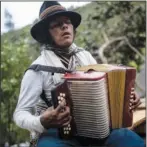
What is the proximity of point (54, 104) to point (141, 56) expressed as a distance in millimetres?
2046

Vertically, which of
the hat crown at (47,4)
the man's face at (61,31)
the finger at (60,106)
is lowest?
the finger at (60,106)

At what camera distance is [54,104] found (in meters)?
1.54

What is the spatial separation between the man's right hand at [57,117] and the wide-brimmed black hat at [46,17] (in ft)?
1.21

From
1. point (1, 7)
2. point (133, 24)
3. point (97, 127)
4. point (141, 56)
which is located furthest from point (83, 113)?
point (133, 24)

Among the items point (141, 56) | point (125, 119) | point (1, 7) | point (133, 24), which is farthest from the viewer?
point (133, 24)

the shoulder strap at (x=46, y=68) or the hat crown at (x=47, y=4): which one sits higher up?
the hat crown at (x=47, y=4)

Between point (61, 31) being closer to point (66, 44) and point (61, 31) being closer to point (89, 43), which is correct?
point (66, 44)

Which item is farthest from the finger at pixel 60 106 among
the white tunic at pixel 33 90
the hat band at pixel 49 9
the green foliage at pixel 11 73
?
the green foliage at pixel 11 73

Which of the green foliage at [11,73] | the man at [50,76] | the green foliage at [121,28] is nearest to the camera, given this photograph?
the man at [50,76]

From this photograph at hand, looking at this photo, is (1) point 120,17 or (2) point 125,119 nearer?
(2) point 125,119

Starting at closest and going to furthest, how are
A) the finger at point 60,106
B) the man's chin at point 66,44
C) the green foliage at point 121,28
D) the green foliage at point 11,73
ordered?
the finger at point 60,106 → the man's chin at point 66,44 → the green foliage at point 11,73 → the green foliage at point 121,28

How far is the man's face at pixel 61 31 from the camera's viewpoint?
1761 mm

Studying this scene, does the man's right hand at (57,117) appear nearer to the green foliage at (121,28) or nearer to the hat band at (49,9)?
the hat band at (49,9)

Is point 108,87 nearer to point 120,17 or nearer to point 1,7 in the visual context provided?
point 1,7
